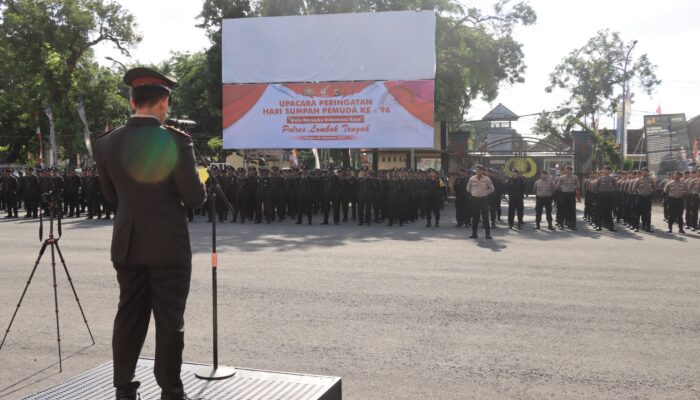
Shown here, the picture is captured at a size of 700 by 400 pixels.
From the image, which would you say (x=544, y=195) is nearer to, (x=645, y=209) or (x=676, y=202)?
(x=645, y=209)

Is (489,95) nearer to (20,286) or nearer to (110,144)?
(20,286)

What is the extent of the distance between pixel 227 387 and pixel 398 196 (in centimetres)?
1421

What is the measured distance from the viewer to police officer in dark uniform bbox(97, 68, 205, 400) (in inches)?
117

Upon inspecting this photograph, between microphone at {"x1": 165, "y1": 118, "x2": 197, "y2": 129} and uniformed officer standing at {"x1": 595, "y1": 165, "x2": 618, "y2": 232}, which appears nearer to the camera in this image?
microphone at {"x1": 165, "y1": 118, "x2": 197, "y2": 129}

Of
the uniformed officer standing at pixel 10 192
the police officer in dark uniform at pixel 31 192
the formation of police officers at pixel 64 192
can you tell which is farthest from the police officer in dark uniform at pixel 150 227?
the uniformed officer standing at pixel 10 192

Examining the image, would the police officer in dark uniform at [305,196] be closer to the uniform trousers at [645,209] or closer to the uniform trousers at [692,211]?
the uniform trousers at [645,209]

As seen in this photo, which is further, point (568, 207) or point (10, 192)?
point (10, 192)

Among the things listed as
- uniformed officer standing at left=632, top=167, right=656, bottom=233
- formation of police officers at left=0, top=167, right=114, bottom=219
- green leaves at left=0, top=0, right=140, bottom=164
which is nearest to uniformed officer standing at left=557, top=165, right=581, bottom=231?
uniformed officer standing at left=632, top=167, right=656, bottom=233

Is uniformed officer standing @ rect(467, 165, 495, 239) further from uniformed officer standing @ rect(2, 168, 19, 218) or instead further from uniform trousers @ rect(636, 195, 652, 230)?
uniformed officer standing @ rect(2, 168, 19, 218)

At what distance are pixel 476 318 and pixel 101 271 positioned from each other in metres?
5.70

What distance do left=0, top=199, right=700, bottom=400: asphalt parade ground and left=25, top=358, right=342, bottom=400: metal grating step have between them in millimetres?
557

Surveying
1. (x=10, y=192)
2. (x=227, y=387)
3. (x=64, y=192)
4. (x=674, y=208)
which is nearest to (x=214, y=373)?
(x=227, y=387)

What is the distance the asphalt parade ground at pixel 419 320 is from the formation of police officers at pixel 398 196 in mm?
5402

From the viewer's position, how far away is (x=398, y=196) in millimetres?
17516
